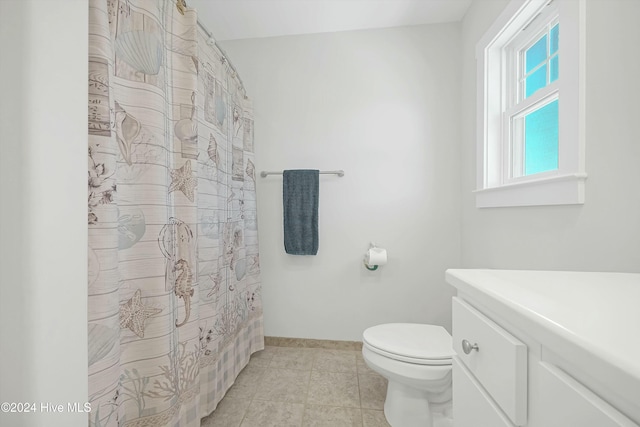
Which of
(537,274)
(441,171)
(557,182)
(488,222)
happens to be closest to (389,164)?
(441,171)

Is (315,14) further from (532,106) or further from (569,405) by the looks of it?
(569,405)

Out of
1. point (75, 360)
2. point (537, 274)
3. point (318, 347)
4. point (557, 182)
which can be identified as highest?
point (557, 182)

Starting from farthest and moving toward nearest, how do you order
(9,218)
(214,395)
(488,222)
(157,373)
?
(488,222) → (214,395) → (157,373) → (9,218)

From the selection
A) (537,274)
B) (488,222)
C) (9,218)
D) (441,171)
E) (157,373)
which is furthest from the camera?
(441,171)

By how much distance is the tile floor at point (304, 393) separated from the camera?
1.25 metres

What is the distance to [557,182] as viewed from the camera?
3.05 feet

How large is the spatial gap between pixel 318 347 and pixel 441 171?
1.57 m

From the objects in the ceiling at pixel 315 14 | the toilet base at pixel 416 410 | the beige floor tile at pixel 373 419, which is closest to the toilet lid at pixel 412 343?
the toilet base at pixel 416 410

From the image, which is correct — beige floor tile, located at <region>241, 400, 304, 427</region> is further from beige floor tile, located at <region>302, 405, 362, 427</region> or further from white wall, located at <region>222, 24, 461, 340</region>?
white wall, located at <region>222, 24, 461, 340</region>

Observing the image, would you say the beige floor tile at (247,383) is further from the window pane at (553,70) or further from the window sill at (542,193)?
the window pane at (553,70)

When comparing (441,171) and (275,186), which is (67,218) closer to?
(275,186)

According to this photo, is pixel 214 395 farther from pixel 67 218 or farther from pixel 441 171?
pixel 441 171

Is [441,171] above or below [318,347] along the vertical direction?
above

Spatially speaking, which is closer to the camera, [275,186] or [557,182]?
[557,182]
